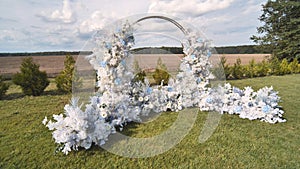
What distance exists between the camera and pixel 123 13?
3.25 m

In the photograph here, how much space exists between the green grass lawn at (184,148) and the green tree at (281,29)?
39.1 feet

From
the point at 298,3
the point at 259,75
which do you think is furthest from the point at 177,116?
the point at 298,3

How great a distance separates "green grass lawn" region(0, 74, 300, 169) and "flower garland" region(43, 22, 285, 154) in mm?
171

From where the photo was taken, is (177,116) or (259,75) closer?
(177,116)

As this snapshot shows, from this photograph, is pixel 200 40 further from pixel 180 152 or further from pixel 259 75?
pixel 259 75

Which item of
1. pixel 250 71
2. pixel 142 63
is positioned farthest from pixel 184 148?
pixel 250 71

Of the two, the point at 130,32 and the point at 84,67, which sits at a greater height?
the point at 130,32

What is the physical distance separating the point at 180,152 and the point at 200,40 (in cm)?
210

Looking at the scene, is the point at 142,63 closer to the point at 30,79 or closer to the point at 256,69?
the point at 30,79

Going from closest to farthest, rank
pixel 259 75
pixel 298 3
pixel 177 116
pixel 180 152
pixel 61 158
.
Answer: pixel 61 158 < pixel 180 152 < pixel 177 116 < pixel 259 75 < pixel 298 3

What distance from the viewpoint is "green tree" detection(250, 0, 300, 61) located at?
43.4 feet

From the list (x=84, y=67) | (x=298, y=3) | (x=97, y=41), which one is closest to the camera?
(x=97, y=41)

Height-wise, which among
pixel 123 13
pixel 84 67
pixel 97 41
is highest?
pixel 123 13

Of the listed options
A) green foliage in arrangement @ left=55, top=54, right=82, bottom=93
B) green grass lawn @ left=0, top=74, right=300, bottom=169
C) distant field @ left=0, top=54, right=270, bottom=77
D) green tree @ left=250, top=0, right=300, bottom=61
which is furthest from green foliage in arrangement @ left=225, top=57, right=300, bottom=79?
green grass lawn @ left=0, top=74, right=300, bottom=169
